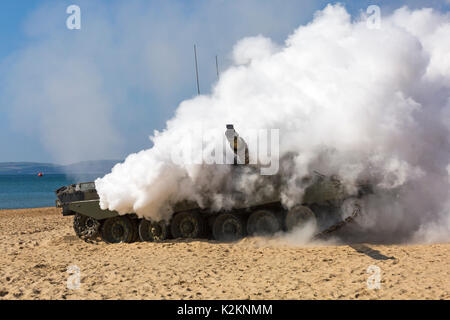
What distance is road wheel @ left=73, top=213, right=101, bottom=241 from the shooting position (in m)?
13.7

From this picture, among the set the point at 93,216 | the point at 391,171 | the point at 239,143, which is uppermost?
the point at 239,143

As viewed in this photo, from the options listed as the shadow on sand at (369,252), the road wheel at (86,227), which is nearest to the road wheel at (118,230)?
the road wheel at (86,227)

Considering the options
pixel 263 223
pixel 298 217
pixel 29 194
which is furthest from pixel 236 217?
pixel 29 194

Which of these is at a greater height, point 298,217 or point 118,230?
point 298,217

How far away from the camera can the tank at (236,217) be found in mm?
11625

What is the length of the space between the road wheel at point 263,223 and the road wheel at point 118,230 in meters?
3.58

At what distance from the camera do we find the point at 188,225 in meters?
12.9

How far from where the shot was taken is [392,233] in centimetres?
1205

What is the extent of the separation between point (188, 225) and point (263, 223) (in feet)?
7.08

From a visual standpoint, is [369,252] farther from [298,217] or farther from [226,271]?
[226,271]
